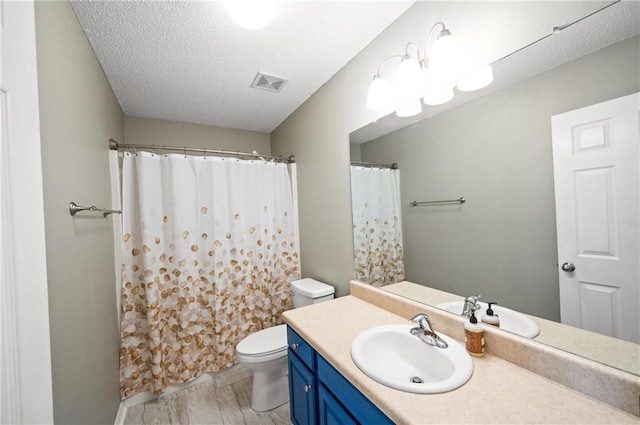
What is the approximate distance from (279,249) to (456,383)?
74.2 inches

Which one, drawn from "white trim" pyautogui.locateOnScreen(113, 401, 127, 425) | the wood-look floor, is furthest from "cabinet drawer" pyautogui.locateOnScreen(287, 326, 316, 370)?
"white trim" pyautogui.locateOnScreen(113, 401, 127, 425)

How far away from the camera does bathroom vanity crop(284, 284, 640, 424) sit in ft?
2.16

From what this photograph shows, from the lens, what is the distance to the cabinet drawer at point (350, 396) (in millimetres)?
779

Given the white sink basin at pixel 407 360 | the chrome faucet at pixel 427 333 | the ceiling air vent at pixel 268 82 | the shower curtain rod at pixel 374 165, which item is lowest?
the white sink basin at pixel 407 360

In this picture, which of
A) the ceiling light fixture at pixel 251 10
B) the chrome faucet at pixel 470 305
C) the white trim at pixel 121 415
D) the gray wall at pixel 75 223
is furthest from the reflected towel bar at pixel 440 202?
the white trim at pixel 121 415

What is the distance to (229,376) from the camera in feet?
7.13

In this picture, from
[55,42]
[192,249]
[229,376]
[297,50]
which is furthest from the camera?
[229,376]

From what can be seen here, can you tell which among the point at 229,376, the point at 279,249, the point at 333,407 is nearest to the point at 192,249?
the point at 279,249

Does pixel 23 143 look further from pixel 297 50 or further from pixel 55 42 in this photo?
pixel 297 50

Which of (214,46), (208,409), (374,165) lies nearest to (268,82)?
(214,46)

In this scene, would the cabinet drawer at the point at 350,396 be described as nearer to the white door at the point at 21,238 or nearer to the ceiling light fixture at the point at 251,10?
the white door at the point at 21,238

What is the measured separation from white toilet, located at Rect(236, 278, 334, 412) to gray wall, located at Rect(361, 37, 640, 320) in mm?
1026

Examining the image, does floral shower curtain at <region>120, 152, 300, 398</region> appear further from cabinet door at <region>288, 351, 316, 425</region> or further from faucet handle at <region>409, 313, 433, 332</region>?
faucet handle at <region>409, 313, 433, 332</region>

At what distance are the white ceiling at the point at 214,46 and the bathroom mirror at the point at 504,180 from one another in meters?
0.67
